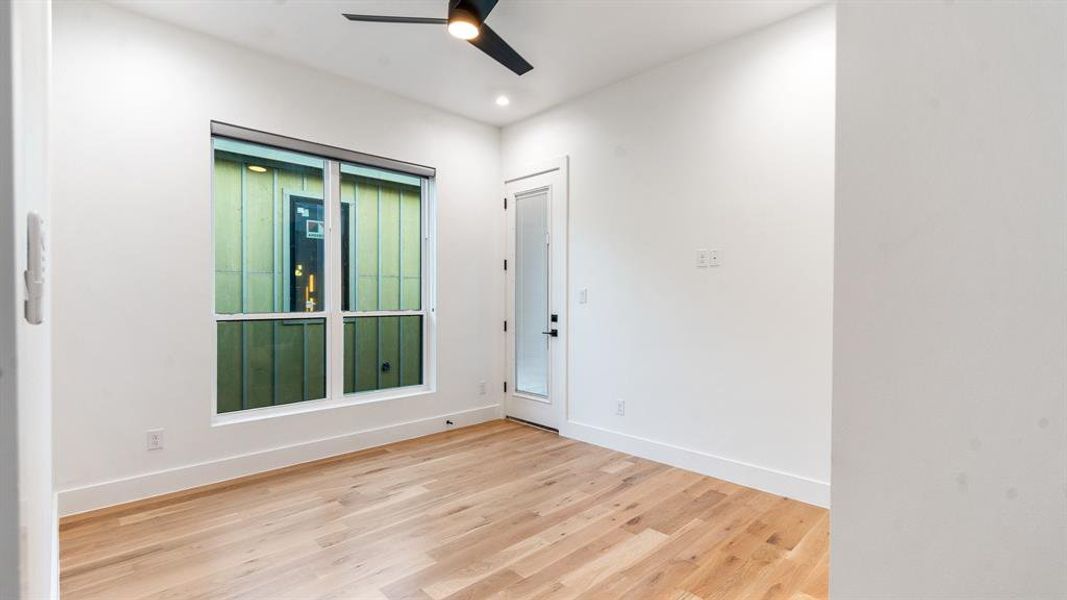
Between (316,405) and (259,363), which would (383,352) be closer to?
(316,405)

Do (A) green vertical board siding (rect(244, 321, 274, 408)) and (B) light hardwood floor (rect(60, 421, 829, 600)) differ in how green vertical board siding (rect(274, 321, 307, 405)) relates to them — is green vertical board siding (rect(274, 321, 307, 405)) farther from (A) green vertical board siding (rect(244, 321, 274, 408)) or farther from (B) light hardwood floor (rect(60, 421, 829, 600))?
(B) light hardwood floor (rect(60, 421, 829, 600))

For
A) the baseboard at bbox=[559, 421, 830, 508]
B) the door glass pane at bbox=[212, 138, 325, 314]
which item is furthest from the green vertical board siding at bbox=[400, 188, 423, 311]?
the baseboard at bbox=[559, 421, 830, 508]

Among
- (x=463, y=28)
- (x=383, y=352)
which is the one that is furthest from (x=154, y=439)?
(x=463, y=28)

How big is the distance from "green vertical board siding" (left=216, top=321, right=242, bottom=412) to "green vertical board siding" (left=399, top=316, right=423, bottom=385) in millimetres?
1308

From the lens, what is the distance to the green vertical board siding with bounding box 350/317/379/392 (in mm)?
4105

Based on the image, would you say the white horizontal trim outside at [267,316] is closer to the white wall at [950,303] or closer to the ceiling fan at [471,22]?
the ceiling fan at [471,22]

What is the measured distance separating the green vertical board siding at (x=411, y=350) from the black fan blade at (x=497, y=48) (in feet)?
8.03

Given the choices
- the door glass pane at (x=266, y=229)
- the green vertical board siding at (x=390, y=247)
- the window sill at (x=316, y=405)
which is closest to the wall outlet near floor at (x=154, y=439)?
the window sill at (x=316, y=405)

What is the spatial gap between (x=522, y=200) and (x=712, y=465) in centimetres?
287

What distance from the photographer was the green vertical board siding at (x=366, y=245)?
160 inches

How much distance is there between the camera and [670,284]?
3.52 m

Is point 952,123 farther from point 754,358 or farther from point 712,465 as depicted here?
point 712,465

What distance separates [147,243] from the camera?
116 inches

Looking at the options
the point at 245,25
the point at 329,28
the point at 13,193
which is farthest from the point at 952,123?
the point at 245,25
